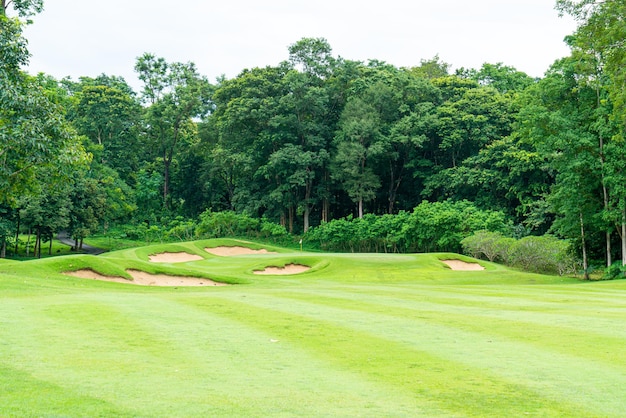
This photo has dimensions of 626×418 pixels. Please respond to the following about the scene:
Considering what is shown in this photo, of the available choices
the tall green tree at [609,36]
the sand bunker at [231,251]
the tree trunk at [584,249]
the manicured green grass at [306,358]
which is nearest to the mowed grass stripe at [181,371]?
the manicured green grass at [306,358]

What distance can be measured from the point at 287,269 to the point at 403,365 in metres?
30.0

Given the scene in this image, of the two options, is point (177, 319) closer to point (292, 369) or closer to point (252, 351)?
point (252, 351)

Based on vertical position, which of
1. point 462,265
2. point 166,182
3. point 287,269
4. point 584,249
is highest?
point 166,182

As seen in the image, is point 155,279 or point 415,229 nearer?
point 155,279

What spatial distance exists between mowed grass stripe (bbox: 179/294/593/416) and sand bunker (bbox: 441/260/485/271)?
27.2 metres

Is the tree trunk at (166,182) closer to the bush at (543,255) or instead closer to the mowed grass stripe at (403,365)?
the bush at (543,255)

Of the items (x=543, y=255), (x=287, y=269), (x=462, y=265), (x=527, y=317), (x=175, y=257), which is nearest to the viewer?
(x=527, y=317)

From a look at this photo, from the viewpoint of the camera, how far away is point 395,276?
35469 mm

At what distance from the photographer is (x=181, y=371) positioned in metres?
7.84

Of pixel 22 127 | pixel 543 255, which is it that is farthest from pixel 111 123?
pixel 543 255

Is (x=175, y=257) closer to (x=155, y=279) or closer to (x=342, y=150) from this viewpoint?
(x=155, y=279)

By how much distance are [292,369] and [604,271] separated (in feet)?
112

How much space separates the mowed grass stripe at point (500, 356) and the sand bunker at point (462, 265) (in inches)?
1031

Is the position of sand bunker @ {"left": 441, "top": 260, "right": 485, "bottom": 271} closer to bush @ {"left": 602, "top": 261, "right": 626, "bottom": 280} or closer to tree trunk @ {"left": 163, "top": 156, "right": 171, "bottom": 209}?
bush @ {"left": 602, "top": 261, "right": 626, "bottom": 280}
